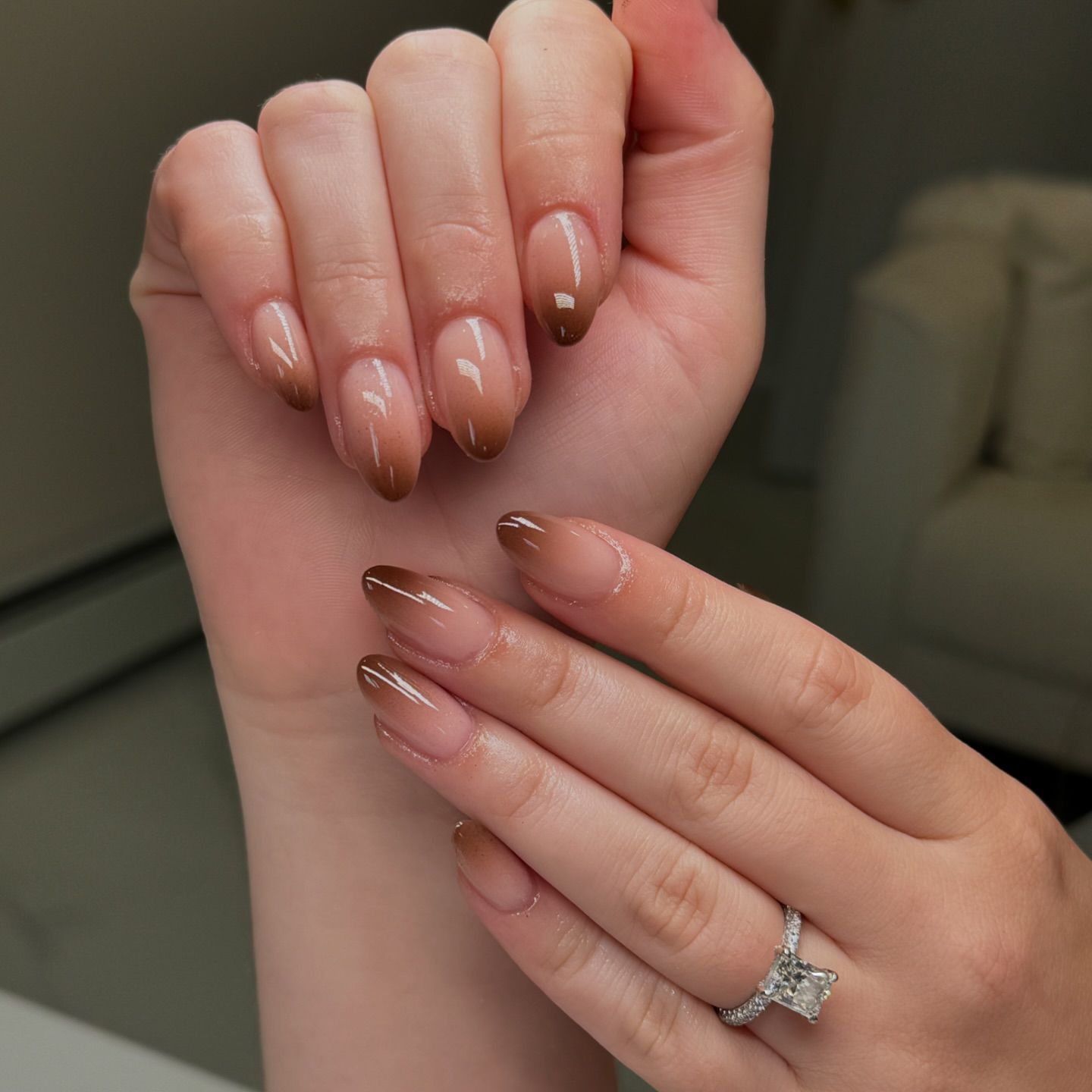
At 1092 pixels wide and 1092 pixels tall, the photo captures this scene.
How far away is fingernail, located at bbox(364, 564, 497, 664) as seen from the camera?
1.08 ft

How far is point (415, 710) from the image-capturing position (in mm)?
337

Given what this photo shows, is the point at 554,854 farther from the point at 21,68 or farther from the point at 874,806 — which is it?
the point at 21,68

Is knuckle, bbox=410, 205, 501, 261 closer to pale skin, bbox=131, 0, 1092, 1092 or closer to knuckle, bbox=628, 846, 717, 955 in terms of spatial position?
pale skin, bbox=131, 0, 1092, 1092

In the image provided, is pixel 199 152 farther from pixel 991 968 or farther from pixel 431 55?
pixel 991 968

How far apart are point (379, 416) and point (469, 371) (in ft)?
0.10

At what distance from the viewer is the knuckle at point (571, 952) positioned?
0.37m

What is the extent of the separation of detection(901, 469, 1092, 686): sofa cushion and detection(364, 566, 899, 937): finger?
29cm

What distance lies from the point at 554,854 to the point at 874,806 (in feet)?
0.41

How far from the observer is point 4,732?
591mm

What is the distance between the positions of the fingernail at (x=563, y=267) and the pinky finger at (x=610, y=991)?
0.19 meters

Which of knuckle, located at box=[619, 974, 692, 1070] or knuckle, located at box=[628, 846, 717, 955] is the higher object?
knuckle, located at box=[628, 846, 717, 955]

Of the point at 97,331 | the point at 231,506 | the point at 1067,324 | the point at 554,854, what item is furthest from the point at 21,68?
the point at 1067,324

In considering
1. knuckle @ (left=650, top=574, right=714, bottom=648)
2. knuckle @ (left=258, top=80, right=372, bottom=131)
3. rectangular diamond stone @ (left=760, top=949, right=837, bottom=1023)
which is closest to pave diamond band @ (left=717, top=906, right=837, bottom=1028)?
rectangular diamond stone @ (left=760, top=949, right=837, bottom=1023)

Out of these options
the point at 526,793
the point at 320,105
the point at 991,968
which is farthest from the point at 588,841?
the point at 320,105
